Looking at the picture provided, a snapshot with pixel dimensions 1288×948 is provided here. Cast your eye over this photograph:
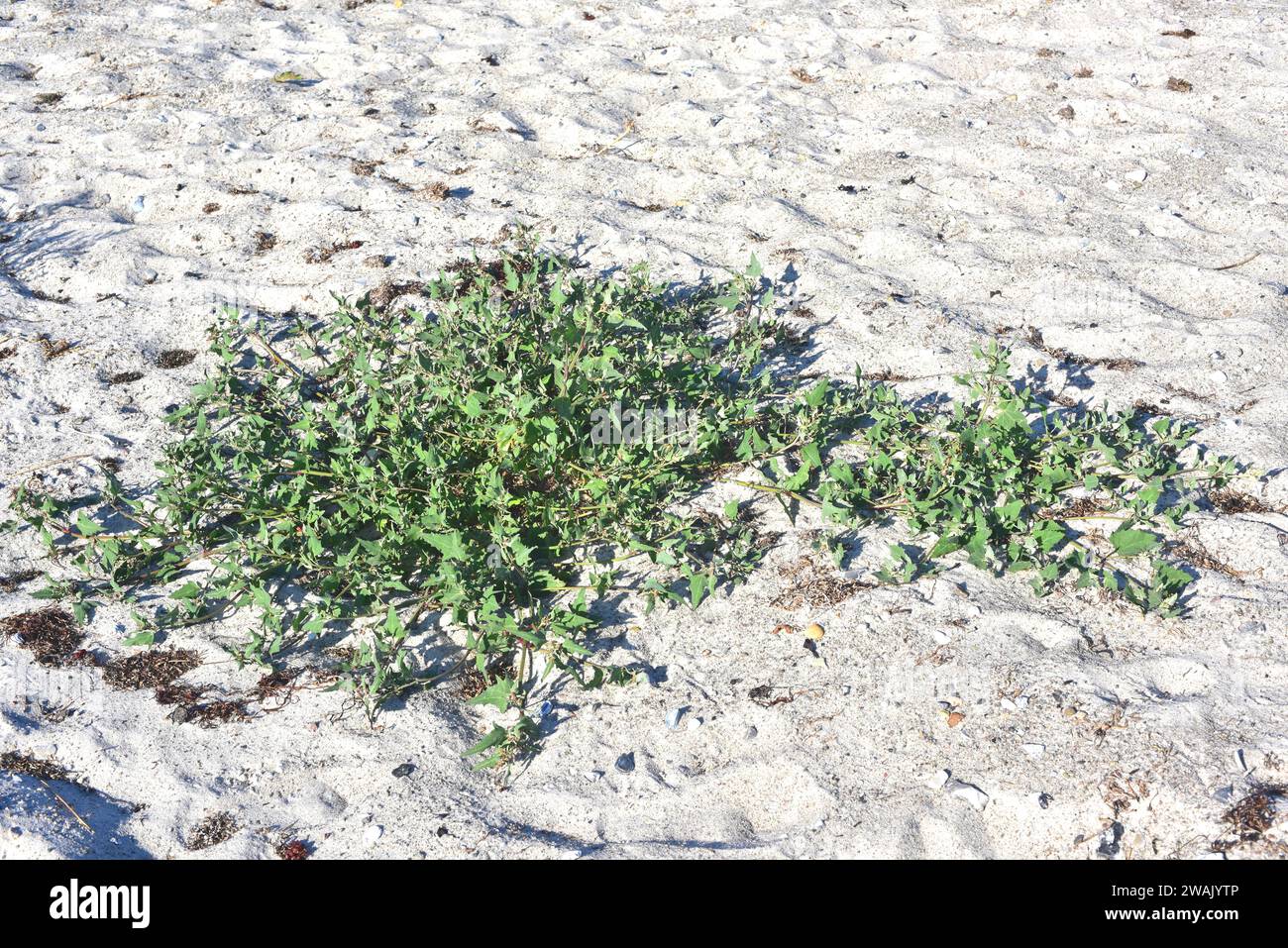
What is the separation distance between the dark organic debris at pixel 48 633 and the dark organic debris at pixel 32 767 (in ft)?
0.96

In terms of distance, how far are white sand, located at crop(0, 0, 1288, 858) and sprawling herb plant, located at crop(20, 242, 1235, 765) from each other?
14cm

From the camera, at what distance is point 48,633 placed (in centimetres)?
270

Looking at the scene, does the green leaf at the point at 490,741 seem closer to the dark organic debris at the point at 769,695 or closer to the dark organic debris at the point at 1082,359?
the dark organic debris at the point at 769,695

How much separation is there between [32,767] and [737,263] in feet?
9.32

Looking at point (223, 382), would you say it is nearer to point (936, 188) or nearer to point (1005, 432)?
point (1005, 432)

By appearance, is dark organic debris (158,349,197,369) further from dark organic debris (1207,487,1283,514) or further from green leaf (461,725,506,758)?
dark organic debris (1207,487,1283,514)

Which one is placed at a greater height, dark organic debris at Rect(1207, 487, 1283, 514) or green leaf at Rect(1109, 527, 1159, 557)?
green leaf at Rect(1109, 527, 1159, 557)

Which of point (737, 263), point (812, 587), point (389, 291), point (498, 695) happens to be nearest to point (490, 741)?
point (498, 695)

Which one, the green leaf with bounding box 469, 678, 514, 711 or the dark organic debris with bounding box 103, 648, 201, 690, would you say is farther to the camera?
the dark organic debris with bounding box 103, 648, 201, 690

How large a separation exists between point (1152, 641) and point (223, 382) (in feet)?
9.36

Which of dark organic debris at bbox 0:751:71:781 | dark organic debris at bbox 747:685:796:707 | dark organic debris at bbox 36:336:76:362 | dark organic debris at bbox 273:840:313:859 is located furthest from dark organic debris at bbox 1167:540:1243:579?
dark organic debris at bbox 36:336:76:362

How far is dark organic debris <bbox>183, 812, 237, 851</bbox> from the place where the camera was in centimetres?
223

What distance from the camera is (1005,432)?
3.01m

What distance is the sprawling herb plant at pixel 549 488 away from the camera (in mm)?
2682
